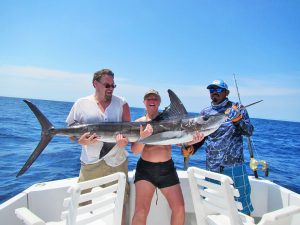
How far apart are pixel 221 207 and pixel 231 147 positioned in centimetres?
89

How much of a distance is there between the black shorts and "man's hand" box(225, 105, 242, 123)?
85cm

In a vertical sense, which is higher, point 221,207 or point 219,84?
point 219,84

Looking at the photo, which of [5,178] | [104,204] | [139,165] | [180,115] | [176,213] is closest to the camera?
[104,204]

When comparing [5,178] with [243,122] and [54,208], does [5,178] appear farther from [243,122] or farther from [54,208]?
[243,122]

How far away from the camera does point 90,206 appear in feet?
6.85

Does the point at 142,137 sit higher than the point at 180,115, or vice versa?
the point at 180,115

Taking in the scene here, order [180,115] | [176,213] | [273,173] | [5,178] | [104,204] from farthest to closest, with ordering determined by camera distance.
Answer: [273,173] < [5,178] < [180,115] < [176,213] < [104,204]

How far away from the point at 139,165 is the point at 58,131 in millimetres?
1002

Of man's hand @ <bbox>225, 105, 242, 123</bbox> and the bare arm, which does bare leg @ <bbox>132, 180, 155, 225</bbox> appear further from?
man's hand @ <bbox>225, 105, 242, 123</bbox>

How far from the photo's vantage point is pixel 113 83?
299cm

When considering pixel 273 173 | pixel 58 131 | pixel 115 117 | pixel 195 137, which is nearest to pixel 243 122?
pixel 195 137

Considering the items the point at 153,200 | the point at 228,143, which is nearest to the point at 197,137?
the point at 228,143

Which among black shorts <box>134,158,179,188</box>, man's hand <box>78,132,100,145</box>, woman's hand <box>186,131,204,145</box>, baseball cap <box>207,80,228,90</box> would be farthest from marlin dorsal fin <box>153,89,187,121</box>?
man's hand <box>78,132,100,145</box>

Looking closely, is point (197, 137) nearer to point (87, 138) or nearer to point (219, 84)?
point (219, 84)
